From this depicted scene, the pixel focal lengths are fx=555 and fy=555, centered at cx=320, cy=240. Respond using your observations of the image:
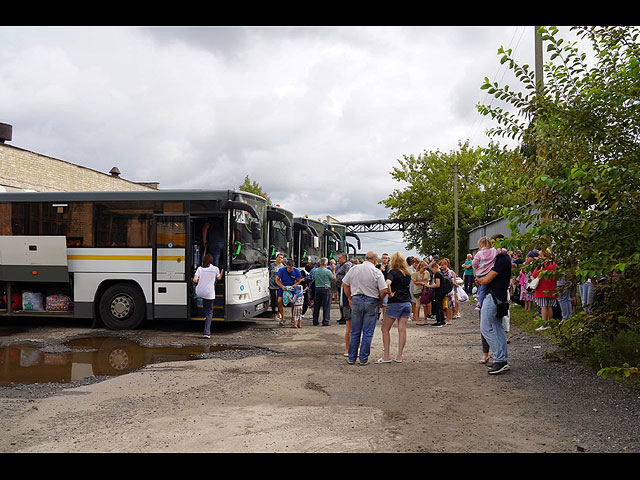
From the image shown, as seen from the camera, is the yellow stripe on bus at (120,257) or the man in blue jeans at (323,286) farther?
the man in blue jeans at (323,286)

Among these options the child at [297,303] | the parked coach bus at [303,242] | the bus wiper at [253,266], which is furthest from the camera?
the parked coach bus at [303,242]

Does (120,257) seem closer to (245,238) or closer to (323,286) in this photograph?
(245,238)

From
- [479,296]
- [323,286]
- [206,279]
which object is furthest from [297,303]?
[479,296]

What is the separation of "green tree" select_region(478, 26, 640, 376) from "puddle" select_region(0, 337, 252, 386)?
6483 mm

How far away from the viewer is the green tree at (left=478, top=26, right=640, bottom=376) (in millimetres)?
6230

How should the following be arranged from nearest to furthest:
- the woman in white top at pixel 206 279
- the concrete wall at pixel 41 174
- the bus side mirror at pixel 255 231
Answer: the woman in white top at pixel 206 279 < the bus side mirror at pixel 255 231 < the concrete wall at pixel 41 174

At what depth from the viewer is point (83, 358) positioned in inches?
401

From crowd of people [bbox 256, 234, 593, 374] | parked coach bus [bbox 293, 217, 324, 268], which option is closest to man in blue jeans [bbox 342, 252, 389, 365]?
crowd of people [bbox 256, 234, 593, 374]

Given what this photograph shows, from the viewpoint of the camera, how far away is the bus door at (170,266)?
13.1m

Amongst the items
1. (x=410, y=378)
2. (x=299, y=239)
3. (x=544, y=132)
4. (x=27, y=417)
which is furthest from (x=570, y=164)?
(x=299, y=239)

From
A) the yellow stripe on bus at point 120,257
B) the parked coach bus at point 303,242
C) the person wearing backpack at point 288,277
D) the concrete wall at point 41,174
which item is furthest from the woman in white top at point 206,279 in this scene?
the concrete wall at point 41,174

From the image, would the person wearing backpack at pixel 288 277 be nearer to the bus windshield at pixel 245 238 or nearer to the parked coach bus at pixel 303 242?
the bus windshield at pixel 245 238

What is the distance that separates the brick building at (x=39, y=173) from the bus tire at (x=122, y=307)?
14.8 m
